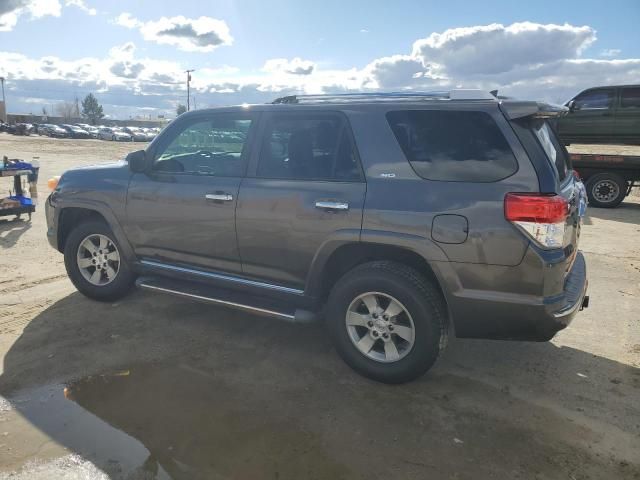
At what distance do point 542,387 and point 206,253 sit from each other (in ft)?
9.04

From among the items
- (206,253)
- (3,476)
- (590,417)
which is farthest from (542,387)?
(3,476)

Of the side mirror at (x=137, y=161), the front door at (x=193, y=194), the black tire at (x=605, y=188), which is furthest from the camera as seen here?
the black tire at (x=605, y=188)

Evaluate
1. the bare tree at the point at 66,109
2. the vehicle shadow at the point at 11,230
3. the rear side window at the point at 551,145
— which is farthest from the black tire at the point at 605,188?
the bare tree at the point at 66,109

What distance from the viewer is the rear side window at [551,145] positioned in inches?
122

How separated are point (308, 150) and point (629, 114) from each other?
11079 millimetres

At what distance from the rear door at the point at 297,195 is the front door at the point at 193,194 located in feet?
0.55

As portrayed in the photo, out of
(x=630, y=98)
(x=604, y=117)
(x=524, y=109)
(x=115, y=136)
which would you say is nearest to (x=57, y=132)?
(x=115, y=136)

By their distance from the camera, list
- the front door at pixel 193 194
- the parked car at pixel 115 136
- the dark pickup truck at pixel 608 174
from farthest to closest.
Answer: the parked car at pixel 115 136, the dark pickup truck at pixel 608 174, the front door at pixel 193 194

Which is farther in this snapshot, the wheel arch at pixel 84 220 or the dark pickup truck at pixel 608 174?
the dark pickup truck at pixel 608 174

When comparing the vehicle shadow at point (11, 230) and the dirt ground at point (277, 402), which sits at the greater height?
the vehicle shadow at point (11, 230)

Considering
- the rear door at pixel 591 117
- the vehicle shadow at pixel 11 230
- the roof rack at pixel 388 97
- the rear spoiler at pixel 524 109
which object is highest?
the rear door at pixel 591 117

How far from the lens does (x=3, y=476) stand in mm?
2510

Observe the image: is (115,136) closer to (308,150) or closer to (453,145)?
(308,150)

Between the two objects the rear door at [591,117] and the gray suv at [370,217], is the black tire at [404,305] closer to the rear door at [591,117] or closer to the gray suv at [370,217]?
the gray suv at [370,217]
